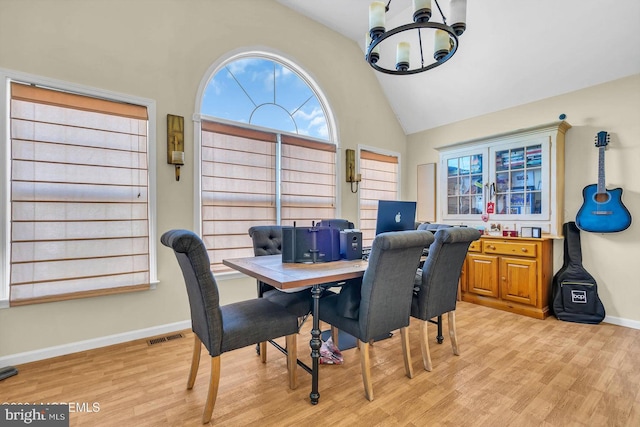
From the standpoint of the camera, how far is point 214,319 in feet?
5.25

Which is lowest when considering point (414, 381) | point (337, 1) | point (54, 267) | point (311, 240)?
point (414, 381)

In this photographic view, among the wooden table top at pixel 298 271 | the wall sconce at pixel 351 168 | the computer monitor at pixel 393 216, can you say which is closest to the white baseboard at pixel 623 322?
Answer: the computer monitor at pixel 393 216

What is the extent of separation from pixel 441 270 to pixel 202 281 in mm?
1644

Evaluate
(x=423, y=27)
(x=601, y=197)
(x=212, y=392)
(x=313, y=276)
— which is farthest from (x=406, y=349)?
(x=601, y=197)

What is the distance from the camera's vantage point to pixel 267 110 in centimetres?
358

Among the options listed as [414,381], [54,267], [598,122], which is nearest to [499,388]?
[414,381]

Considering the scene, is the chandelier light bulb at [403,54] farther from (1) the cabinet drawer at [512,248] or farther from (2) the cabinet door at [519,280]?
(2) the cabinet door at [519,280]

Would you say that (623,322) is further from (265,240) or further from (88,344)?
(88,344)

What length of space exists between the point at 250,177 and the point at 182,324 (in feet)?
5.47

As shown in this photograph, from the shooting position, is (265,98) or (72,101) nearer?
(72,101)

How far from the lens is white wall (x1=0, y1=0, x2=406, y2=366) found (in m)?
2.26

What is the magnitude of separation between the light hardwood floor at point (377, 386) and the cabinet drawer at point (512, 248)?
0.92 meters

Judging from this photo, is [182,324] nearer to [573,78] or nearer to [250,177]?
[250,177]

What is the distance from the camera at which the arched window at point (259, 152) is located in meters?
3.15
